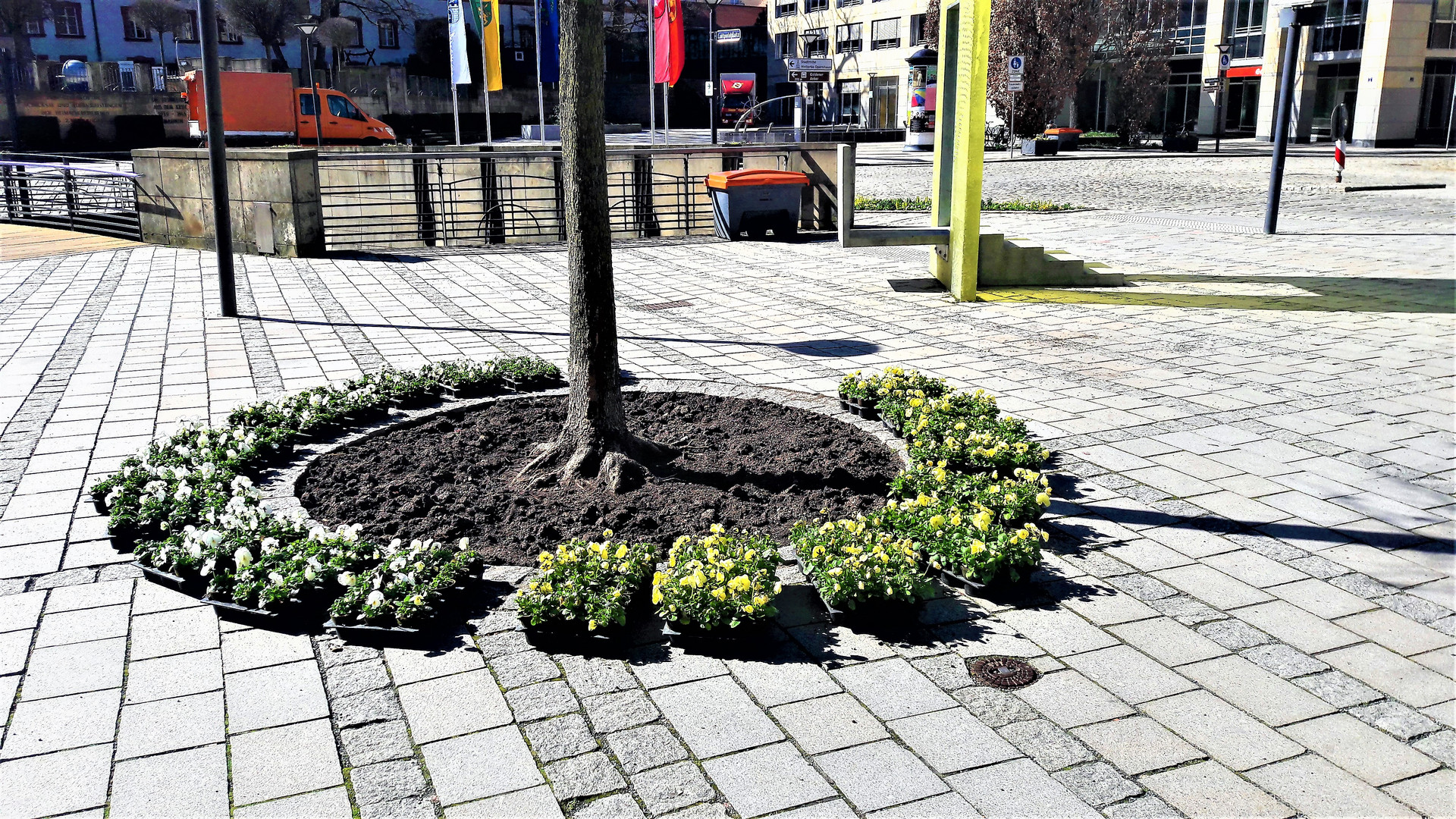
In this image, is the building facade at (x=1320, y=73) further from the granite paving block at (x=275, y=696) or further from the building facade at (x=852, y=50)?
the granite paving block at (x=275, y=696)

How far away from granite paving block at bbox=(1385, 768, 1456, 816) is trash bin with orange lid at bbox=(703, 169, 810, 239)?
45.5 feet

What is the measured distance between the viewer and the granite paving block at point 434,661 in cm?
393

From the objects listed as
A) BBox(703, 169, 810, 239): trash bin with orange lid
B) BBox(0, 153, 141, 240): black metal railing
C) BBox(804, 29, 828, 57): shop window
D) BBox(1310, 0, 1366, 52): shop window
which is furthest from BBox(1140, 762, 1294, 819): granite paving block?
BBox(804, 29, 828, 57): shop window

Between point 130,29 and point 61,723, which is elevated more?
point 130,29

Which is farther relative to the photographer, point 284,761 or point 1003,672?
point 1003,672

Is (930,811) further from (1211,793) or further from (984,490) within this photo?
(984,490)

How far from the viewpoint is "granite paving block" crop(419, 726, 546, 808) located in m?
3.23

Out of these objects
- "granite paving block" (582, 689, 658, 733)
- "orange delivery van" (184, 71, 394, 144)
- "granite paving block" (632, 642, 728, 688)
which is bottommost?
"granite paving block" (582, 689, 658, 733)

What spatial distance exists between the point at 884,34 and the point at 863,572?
63.5m

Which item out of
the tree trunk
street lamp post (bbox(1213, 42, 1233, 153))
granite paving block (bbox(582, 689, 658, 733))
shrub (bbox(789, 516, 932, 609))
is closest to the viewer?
granite paving block (bbox(582, 689, 658, 733))

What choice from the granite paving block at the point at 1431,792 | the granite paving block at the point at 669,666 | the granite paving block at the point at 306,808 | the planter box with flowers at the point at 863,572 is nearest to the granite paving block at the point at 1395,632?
the granite paving block at the point at 1431,792

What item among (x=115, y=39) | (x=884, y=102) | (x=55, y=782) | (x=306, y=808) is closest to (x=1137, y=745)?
(x=306, y=808)

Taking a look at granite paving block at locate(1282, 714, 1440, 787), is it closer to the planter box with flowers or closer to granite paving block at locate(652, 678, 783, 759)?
the planter box with flowers

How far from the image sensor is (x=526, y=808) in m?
3.14
